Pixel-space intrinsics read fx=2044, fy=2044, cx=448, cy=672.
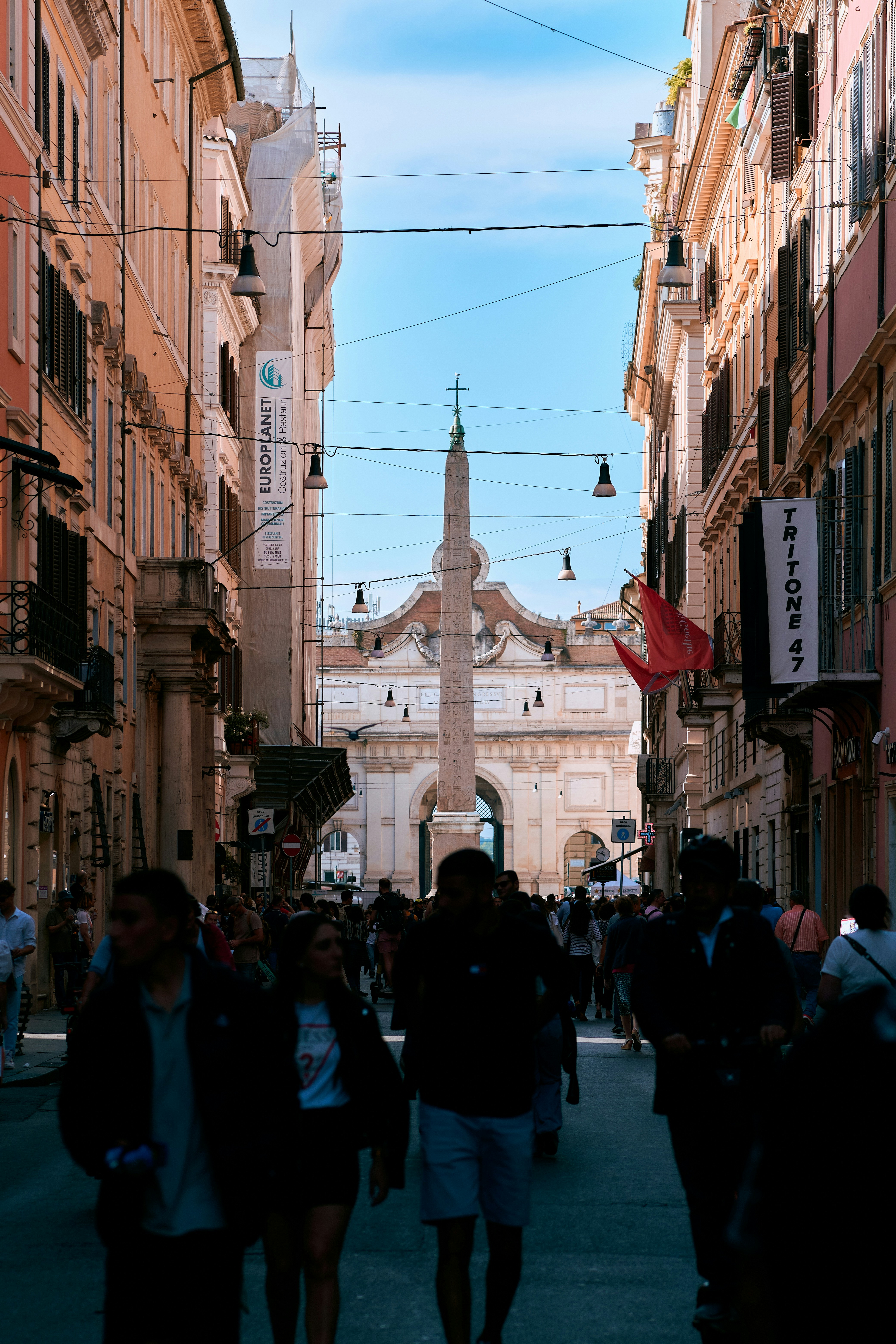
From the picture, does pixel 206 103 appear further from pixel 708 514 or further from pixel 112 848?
pixel 112 848

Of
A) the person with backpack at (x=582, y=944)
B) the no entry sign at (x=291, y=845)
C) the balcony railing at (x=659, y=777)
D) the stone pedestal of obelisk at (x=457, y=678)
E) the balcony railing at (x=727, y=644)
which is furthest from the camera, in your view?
the stone pedestal of obelisk at (x=457, y=678)

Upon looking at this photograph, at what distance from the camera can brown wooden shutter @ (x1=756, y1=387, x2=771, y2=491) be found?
28500 mm

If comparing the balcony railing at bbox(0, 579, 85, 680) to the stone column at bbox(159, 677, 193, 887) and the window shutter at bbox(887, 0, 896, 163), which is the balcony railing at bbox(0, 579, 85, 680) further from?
the window shutter at bbox(887, 0, 896, 163)

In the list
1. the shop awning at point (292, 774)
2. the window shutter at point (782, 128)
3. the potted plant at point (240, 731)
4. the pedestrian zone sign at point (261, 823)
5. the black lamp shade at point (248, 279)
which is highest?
the window shutter at point (782, 128)

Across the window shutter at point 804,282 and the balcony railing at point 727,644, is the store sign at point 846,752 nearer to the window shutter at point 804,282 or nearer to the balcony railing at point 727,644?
the window shutter at point 804,282

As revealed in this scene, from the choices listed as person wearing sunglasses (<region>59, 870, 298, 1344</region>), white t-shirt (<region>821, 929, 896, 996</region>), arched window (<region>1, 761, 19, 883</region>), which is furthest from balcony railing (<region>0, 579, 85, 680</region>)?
person wearing sunglasses (<region>59, 870, 298, 1344</region>)

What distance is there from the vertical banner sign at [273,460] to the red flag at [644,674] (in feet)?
40.3

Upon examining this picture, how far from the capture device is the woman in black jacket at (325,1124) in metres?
5.68

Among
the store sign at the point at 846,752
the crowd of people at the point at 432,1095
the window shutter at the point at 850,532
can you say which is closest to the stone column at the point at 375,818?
the store sign at the point at 846,752

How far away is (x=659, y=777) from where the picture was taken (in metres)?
51.8

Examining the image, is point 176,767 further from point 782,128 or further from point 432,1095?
point 432,1095

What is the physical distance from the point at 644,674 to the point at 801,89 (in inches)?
401

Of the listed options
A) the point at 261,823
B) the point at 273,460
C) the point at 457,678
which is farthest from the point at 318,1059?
the point at 457,678

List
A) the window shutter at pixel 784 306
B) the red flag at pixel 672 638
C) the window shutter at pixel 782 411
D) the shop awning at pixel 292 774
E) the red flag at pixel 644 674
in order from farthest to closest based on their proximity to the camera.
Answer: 1. the shop awning at pixel 292 774
2. the red flag at pixel 644 674
3. the red flag at pixel 672 638
4. the window shutter at pixel 782 411
5. the window shutter at pixel 784 306
